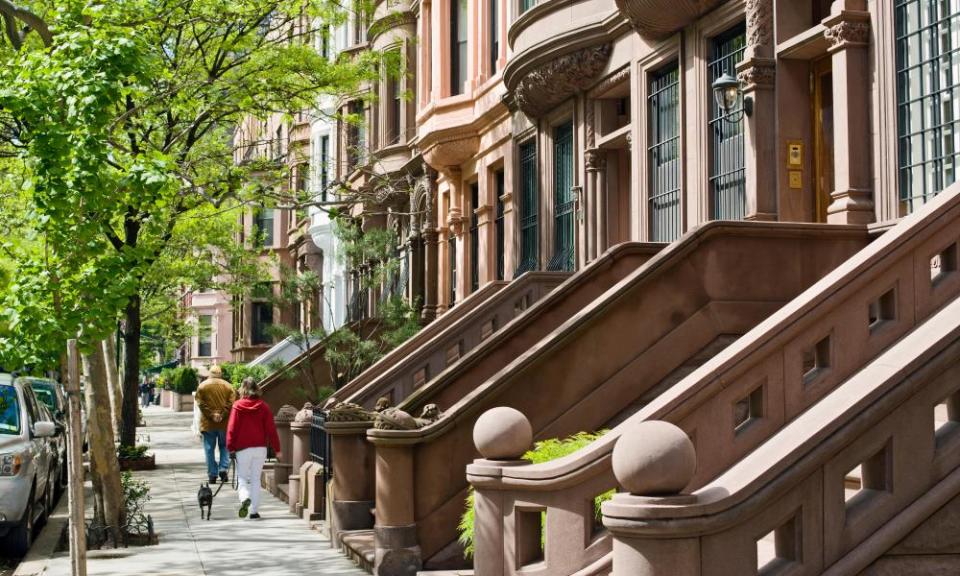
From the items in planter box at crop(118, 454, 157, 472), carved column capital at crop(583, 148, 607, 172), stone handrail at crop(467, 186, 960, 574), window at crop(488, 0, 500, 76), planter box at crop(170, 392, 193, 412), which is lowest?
planter box at crop(170, 392, 193, 412)

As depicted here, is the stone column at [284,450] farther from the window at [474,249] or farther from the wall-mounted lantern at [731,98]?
the wall-mounted lantern at [731,98]

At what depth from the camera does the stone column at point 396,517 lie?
10680 mm

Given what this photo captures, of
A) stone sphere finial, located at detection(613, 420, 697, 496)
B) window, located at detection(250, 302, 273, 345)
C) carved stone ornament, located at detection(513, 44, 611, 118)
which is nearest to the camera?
stone sphere finial, located at detection(613, 420, 697, 496)

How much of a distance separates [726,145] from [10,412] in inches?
349

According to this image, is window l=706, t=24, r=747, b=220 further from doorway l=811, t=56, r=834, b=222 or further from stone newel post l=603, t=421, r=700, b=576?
stone newel post l=603, t=421, r=700, b=576

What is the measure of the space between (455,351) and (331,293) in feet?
65.7

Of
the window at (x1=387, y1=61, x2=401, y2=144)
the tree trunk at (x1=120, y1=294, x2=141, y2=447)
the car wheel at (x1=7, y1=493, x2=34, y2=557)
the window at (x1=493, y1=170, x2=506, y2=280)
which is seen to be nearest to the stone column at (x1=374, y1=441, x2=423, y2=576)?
the car wheel at (x1=7, y1=493, x2=34, y2=557)

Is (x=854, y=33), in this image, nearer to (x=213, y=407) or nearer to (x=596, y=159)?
(x=596, y=159)

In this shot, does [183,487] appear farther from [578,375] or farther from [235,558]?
[578,375]

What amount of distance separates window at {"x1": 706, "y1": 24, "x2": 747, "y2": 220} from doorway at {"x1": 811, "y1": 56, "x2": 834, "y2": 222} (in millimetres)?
960

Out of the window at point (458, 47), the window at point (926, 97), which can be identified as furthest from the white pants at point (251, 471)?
the window at point (458, 47)

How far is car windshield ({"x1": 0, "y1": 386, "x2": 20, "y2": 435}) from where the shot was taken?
45.5 ft

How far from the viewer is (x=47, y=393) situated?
22.9 meters

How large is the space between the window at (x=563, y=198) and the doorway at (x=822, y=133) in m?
6.29
